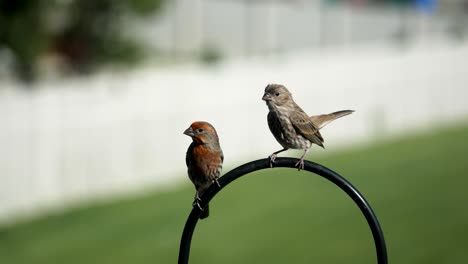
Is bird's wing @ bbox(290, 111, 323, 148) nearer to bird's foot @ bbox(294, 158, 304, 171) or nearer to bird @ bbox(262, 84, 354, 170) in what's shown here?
bird @ bbox(262, 84, 354, 170)

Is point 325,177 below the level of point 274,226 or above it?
above

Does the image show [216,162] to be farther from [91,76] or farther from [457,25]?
[457,25]

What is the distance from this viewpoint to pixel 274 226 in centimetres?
1321

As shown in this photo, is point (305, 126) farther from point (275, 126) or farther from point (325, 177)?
point (325, 177)

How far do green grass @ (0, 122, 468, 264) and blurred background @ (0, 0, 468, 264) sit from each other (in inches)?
1.3

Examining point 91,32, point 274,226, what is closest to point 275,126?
point 274,226

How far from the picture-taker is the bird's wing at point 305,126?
422cm

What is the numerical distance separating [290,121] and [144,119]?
965 cm

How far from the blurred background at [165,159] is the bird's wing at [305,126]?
290 inches

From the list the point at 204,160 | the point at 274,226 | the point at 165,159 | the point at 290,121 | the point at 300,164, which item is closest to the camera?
the point at 300,164

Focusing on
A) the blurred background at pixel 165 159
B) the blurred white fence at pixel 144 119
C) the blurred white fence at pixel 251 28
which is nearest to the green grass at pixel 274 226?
the blurred background at pixel 165 159

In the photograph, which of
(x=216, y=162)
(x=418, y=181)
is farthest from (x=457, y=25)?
(x=216, y=162)

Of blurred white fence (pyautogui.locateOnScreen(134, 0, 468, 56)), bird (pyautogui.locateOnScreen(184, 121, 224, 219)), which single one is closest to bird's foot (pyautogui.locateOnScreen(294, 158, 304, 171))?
bird (pyautogui.locateOnScreen(184, 121, 224, 219))

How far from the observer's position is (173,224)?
12.8 m
